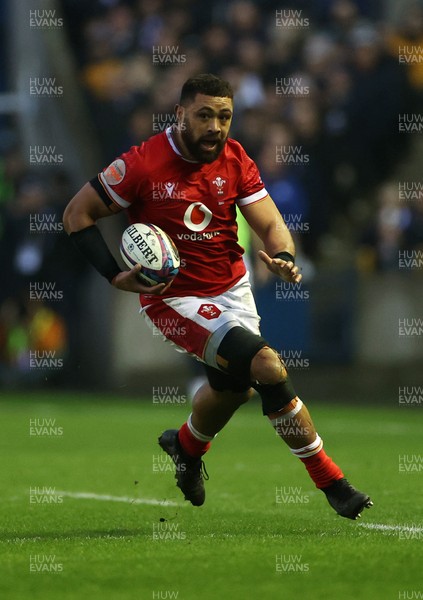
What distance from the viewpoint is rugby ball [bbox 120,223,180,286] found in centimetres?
729

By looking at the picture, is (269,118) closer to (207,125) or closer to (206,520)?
(207,125)

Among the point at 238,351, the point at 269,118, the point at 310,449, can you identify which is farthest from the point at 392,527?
the point at 269,118

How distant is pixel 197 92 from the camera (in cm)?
746

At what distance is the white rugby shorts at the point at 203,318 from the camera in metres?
7.40

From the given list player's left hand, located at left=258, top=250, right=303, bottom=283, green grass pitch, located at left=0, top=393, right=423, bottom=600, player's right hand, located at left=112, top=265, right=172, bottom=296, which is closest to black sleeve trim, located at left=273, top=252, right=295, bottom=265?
player's left hand, located at left=258, top=250, right=303, bottom=283

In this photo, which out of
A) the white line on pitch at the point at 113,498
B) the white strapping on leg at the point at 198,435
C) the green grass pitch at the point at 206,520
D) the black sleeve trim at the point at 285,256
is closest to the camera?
the green grass pitch at the point at 206,520

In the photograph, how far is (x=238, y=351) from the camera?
7117mm

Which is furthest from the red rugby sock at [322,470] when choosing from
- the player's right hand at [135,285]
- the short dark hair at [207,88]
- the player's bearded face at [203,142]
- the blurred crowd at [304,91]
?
the blurred crowd at [304,91]

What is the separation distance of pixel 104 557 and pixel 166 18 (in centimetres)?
1436

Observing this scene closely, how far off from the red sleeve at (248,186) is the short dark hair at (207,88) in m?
0.53

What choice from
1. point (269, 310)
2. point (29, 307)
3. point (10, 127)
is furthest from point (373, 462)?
point (10, 127)

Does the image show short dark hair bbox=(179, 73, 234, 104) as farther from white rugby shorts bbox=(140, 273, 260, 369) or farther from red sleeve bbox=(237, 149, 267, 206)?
white rugby shorts bbox=(140, 273, 260, 369)

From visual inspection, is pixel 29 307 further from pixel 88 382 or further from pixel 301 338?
pixel 301 338

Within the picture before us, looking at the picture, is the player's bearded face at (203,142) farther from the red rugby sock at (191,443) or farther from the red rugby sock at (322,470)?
the red rugby sock at (322,470)
